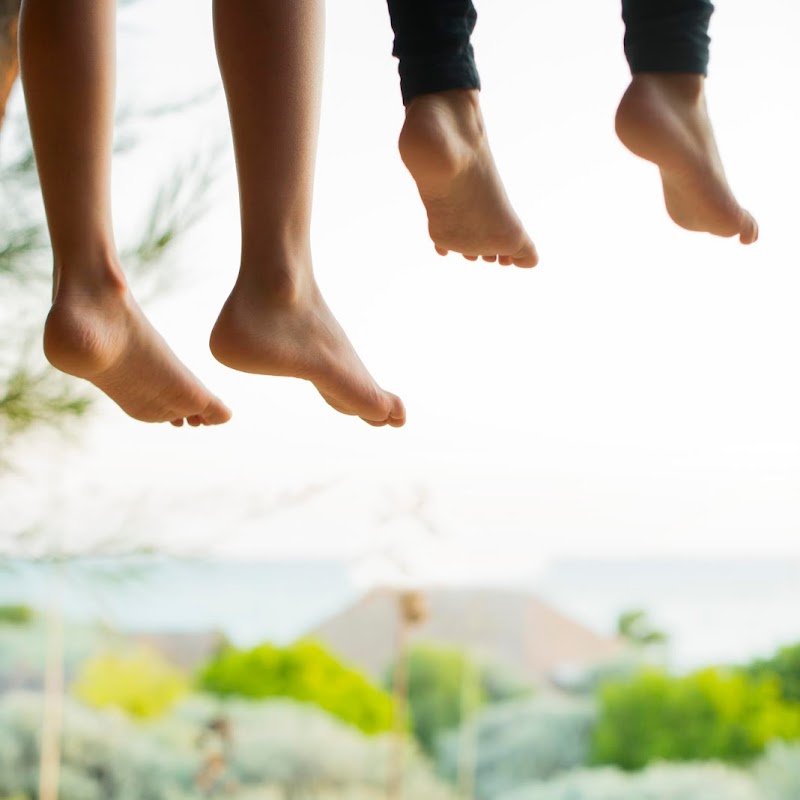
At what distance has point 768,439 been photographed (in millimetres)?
2848

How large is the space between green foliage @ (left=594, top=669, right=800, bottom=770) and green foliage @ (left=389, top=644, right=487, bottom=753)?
0.38 metres

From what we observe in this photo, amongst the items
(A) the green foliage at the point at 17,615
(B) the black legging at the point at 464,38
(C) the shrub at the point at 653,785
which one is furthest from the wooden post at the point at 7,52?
(C) the shrub at the point at 653,785

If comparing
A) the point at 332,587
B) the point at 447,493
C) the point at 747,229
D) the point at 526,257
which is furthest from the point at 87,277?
the point at 332,587

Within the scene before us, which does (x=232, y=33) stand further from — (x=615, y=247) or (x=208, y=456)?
(x=208, y=456)

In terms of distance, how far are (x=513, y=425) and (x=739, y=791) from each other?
3.72 feet

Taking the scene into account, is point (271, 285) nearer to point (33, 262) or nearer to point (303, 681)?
point (33, 262)

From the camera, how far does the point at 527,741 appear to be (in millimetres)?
3061

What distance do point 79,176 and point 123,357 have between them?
4.6 inches

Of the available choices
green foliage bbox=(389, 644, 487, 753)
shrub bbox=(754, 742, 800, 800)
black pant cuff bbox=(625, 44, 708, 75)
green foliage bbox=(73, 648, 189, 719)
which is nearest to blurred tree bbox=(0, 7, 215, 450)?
green foliage bbox=(73, 648, 189, 719)

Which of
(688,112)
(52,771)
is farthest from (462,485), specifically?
(688,112)

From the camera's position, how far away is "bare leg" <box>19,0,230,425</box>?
0.64 m

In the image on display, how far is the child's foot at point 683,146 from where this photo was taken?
2.32ft

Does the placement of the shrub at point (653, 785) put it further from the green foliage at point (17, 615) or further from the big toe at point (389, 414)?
the big toe at point (389, 414)

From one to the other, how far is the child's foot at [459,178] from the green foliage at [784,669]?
Result: 7.75 ft
